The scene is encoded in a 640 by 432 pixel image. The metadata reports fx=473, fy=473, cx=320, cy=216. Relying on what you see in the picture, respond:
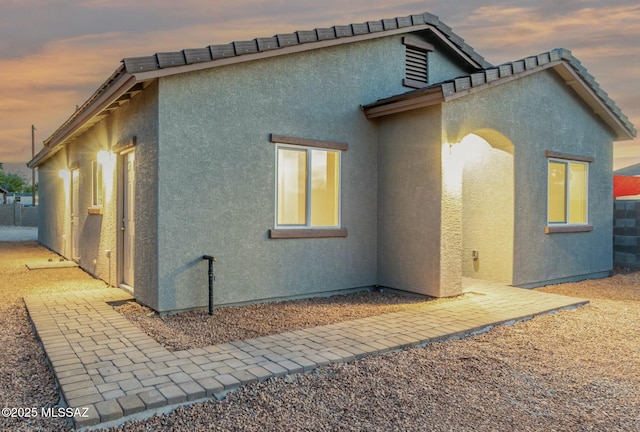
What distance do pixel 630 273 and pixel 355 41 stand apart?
932 centimetres

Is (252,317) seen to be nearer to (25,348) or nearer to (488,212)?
(25,348)

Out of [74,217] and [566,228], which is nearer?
[566,228]

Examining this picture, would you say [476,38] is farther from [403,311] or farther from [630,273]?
[403,311]

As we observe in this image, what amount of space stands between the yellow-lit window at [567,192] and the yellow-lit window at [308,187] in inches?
195

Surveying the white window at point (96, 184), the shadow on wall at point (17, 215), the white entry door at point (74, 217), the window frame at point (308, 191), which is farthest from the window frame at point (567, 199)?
the shadow on wall at point (17, 215)

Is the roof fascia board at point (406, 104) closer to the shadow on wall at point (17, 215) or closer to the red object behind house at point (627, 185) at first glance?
the red object behind house at point (627, 185)

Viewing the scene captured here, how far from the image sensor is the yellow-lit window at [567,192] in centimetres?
1045

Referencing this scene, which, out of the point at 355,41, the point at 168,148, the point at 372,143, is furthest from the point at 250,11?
the point at 168,148

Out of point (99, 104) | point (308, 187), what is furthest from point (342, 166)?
point (99, 104)

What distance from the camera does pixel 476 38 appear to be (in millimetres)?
14359

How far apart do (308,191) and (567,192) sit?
6.28 meters

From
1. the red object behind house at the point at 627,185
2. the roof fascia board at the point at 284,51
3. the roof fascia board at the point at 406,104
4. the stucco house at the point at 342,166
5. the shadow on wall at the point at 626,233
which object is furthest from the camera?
the red object behind house at the point at 627,185

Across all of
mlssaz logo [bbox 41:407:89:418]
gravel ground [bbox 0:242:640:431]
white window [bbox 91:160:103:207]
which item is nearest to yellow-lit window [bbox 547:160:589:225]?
gravel ground [bbox 0:242:640:431]

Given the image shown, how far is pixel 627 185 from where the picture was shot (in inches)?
678
